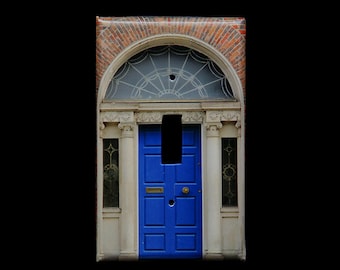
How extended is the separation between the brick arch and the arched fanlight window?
26 centimetres

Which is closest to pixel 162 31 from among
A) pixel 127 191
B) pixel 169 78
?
pixel 169 78

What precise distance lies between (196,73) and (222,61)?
433 mm

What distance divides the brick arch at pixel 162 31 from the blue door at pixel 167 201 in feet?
3.96

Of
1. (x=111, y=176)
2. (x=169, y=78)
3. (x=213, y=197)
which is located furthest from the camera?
(x=169, y=78)

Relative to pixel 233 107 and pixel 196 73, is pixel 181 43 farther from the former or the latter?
pixel 233 107

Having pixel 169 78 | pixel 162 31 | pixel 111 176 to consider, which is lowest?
pixel 111 176

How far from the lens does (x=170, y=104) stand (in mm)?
8469

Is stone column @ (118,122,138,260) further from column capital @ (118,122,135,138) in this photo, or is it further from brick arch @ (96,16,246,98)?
brick arch @ (96,16,246,98)

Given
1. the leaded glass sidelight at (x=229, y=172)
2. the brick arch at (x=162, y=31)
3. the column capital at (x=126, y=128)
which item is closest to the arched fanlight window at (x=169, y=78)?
the brick arch at (x=162, y=31)

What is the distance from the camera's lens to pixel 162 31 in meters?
8.38

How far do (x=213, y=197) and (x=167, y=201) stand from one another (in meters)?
0.69

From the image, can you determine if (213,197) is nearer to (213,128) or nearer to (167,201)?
(167,201)

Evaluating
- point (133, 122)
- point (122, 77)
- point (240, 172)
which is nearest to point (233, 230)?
point (240, 172)

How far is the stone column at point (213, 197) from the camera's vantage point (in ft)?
27.5
